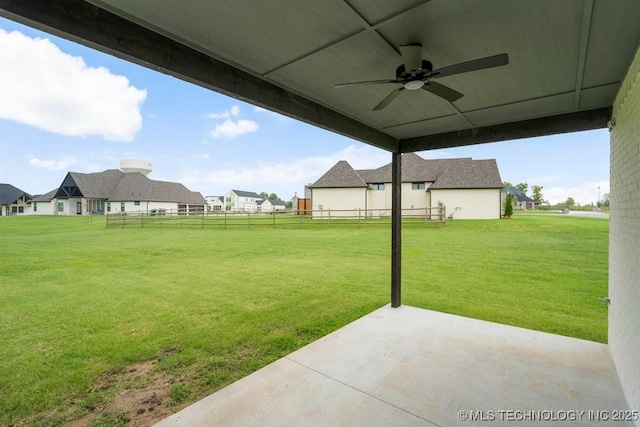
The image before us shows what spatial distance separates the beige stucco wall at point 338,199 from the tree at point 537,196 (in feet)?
136

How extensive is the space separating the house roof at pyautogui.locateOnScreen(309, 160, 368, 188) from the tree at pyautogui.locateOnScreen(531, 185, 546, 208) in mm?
41340

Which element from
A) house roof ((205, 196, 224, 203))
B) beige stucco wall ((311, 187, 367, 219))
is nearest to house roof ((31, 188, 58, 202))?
house roof ((205, 196, 224, 203))

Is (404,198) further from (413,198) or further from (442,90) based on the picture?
(442,90)

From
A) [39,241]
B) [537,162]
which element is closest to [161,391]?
[39,241]

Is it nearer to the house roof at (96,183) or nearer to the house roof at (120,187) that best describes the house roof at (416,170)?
the house roof at (120,187)

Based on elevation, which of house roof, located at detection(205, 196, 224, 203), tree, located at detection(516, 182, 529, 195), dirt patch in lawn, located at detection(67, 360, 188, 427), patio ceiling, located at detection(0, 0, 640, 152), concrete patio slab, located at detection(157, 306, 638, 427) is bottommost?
dirt patch in lawn, located at detection(67, 360, 188, 427)

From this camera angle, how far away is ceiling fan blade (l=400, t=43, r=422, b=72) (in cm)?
168

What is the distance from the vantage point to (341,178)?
21094 millimetres

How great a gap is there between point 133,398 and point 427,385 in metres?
2.26

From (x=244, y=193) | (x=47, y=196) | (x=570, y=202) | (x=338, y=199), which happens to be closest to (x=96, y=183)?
(x=47, y=196)

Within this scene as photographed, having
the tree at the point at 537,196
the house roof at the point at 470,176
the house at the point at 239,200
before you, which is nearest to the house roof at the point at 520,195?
the tree at the point at 537,196

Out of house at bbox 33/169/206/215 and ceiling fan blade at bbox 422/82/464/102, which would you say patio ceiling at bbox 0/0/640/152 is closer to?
ceiling fan blade at bbox 422/82/464/102

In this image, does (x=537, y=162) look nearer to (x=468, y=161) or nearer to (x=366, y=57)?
(x=468, y=161)

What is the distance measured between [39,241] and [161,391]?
10832 millimetres
